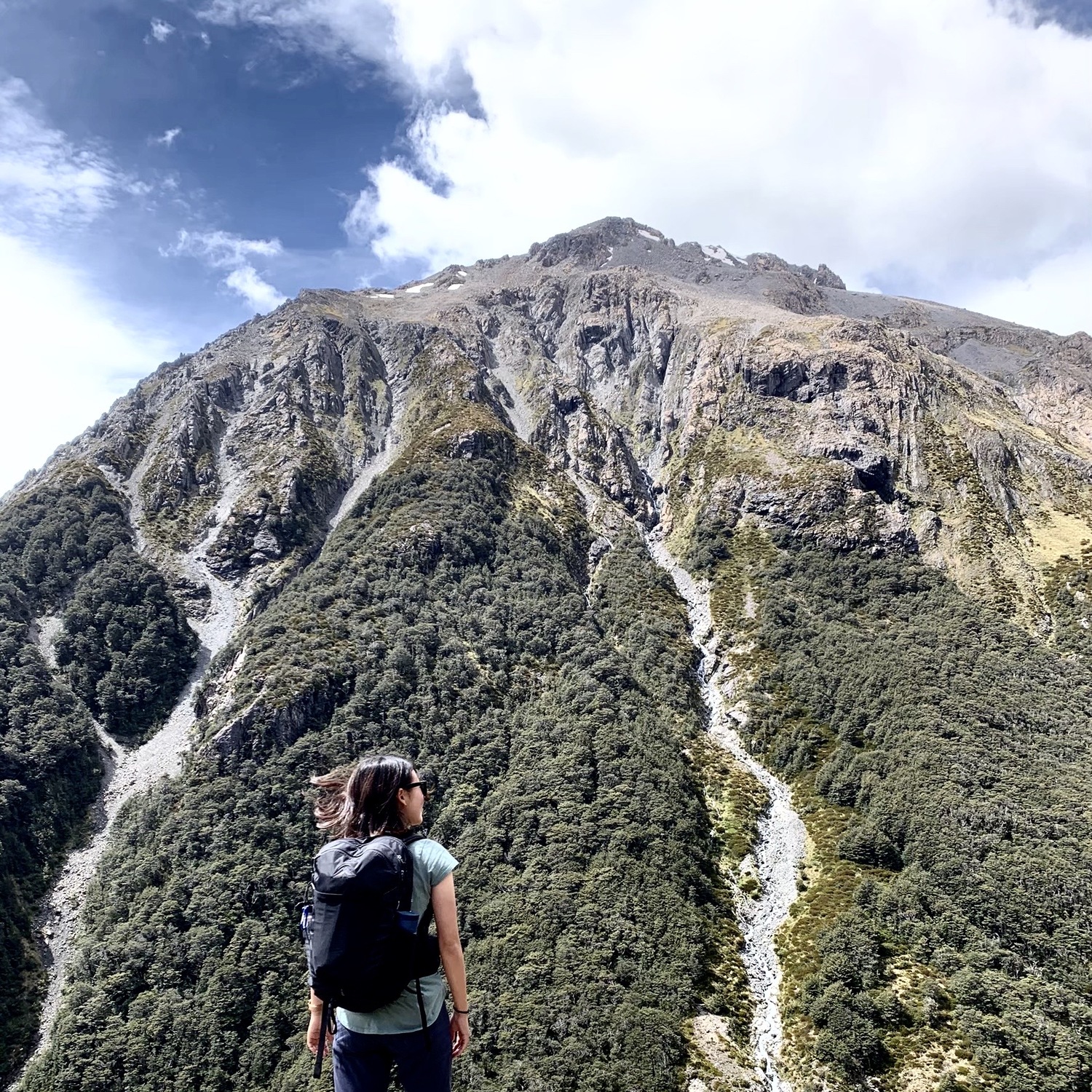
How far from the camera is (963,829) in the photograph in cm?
9806

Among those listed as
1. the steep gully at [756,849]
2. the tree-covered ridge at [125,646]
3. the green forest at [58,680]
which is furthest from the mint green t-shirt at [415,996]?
the tree-covered ridge at [125,646]

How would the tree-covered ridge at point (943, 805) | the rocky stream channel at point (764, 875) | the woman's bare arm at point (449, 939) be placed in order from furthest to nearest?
the rocky stream channel at point (764, 875), the tree-covered ridge at point (943, 805), the woman's bare arm at point (449, 939)

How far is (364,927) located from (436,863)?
841 millimetres

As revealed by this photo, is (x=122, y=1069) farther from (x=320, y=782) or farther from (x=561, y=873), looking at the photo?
(x=320, y=782)

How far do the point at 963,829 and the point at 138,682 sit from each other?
578 feet

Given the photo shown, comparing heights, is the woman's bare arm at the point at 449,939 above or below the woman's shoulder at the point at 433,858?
below

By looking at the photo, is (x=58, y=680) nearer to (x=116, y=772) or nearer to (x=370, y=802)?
(x=116, y=772)

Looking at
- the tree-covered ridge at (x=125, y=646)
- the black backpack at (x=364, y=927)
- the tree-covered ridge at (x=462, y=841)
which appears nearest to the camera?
the black backpack at (x=364, y=927)

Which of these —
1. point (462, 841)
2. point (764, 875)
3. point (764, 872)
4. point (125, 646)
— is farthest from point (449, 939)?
point (125, 646)

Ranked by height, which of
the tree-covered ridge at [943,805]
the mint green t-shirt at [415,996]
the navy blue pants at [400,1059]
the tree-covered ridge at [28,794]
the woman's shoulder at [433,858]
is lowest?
the tree-covered ridge at [28,794]

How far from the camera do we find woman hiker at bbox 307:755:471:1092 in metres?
6.28

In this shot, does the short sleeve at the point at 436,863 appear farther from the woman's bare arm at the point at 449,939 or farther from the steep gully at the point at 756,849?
the steep gully at the point at 756,849

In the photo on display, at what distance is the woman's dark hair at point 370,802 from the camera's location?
263 inches

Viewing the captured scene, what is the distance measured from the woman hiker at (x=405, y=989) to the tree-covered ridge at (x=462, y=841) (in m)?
77.8
